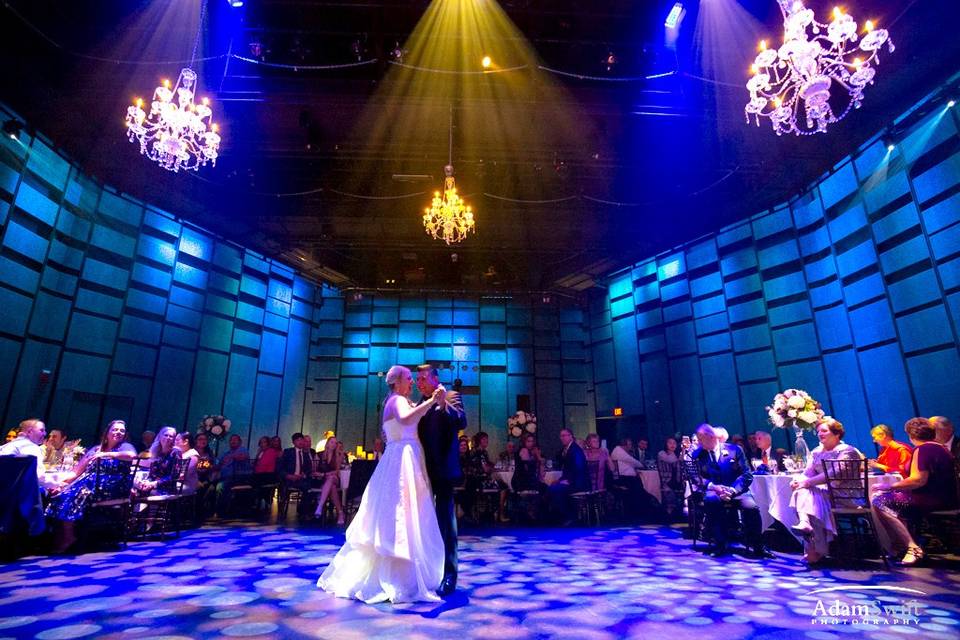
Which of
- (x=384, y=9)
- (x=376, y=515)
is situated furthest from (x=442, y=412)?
(x=384, y=9)

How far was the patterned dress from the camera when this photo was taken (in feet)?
14.2

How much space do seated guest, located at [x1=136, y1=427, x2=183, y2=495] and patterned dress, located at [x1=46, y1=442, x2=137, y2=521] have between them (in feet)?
1.56

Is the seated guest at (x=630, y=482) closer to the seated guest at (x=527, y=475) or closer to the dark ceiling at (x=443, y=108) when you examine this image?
the seated guest at (x=527, y=475)

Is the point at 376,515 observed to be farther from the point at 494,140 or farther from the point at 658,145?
the point at 658,145

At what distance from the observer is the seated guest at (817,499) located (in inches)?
154

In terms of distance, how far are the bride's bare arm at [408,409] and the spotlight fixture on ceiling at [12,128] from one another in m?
8.02

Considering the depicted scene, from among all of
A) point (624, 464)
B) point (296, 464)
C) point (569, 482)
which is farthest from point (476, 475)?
point (296, 464)

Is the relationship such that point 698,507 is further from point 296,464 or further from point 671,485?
point 296,464

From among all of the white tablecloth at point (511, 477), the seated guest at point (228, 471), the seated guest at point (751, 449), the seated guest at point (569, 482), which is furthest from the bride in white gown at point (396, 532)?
the seated guest at point (751, 449)

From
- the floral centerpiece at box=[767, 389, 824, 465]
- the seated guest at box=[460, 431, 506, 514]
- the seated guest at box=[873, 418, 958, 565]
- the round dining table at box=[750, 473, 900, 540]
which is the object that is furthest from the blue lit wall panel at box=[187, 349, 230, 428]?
the seated guest at box=[873, 418, 958, 565]

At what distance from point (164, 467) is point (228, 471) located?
297 centimetres

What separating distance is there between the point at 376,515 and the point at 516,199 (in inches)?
307

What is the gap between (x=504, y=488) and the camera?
7.46 m

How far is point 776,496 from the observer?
4.40 meters
